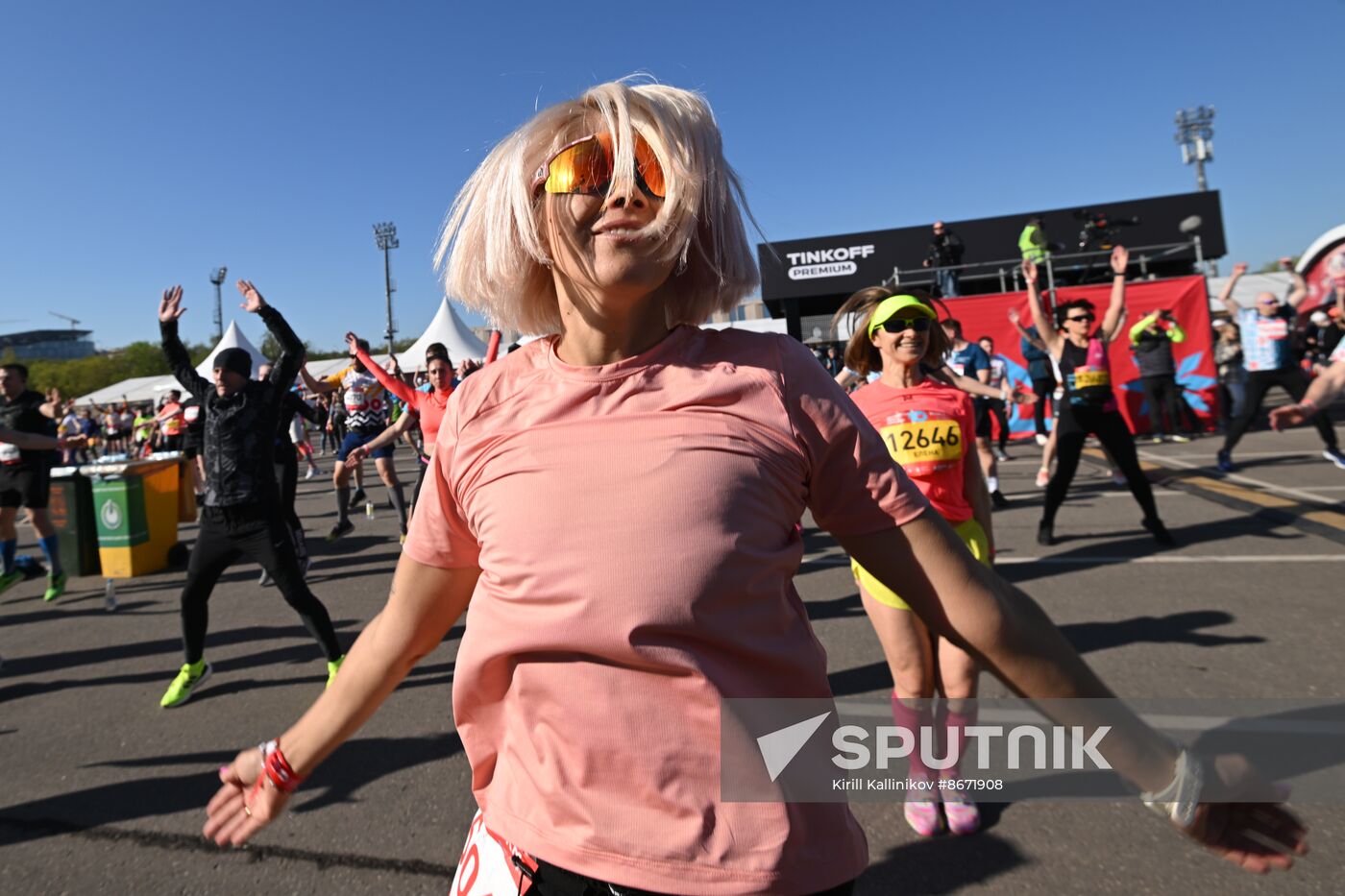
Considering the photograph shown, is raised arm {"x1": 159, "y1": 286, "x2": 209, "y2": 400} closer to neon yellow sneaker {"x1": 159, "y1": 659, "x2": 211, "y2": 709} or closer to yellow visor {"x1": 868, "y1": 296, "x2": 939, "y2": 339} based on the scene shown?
neon yellow sneaker {"x1": 159, "y1": 659, "x2": 211, "y2": 709}

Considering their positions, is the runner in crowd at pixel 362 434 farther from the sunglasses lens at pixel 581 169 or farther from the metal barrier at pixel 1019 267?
the metal barrier at pixel 1019 267

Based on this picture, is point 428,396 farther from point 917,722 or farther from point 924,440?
point 917,722

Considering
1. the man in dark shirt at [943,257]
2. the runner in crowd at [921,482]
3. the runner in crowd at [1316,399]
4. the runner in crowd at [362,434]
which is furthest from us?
the man in dark shirt at [943,257]

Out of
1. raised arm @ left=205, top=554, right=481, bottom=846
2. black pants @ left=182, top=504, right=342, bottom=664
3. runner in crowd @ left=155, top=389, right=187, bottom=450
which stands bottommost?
black pants @ left=182, top=504, right=342, bottom=664

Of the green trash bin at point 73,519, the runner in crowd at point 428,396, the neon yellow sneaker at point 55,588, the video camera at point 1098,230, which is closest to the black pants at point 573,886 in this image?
the runner in crowd at point 428,396

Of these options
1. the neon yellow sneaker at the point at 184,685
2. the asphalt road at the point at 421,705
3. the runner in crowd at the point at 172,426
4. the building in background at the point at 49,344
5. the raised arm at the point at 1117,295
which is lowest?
the asphalt road at the point at 421,705

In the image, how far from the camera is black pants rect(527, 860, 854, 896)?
43.8 inches

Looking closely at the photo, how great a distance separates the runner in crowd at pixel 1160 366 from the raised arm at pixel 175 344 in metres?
12.5

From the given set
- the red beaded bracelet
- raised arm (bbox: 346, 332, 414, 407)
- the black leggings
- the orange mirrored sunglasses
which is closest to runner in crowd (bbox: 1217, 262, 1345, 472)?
the black leggings

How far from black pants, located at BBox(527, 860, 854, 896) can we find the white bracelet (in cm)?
47

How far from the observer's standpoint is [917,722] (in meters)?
3.00

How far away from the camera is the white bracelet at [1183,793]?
1136 millimetres

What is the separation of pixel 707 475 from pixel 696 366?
0.69 feet

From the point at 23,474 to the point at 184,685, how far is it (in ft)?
13.5
